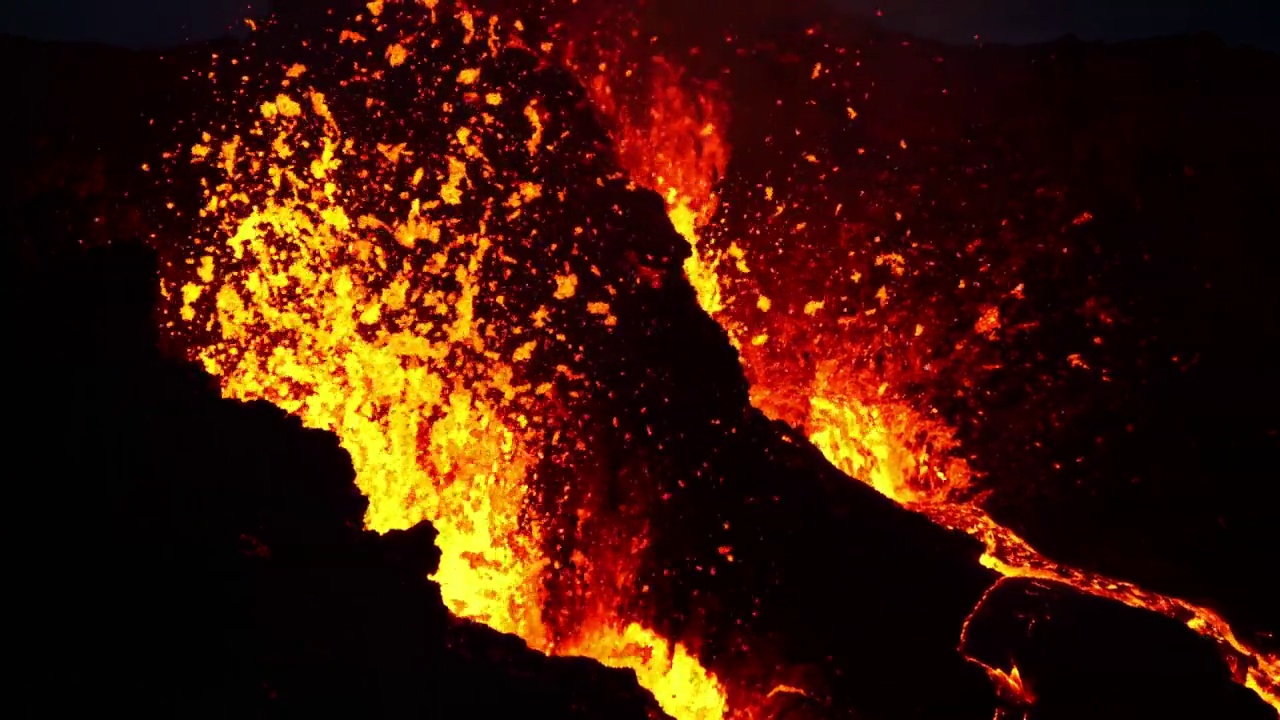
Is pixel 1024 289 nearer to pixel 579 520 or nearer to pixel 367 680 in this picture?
pixel 579 520

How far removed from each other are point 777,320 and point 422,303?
211cm

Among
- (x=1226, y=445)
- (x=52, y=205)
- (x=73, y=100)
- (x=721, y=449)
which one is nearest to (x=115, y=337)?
(x=52, y=205)

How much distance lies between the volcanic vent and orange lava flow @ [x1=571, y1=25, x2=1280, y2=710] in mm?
18

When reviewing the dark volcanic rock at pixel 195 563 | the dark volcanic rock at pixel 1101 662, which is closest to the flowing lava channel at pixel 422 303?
the dark volcanic rock at pixel 1101 662

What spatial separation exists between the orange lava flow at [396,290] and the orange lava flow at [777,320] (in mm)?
717

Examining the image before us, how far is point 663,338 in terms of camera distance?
4.88m

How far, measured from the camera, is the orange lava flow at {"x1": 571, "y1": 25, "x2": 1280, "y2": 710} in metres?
5.43

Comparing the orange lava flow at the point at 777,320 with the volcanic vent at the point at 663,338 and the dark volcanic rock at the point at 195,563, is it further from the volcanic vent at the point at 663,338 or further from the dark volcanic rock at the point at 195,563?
the dark volcanic rock at the point at 195,563

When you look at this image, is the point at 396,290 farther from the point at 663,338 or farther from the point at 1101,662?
the point at 1101,662

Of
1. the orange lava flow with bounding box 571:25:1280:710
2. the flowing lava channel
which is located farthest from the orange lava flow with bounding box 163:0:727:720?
the orange lava flow with bounding box 571:25:1280:710

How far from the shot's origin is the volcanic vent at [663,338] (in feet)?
14.1

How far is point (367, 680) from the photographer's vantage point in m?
2.89

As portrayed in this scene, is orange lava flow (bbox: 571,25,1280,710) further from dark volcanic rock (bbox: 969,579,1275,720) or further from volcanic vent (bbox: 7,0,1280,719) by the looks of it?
dark volcanic rock (bbox: 969,579,1275,720)

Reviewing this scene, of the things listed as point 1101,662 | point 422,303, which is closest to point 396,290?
point 422,303
